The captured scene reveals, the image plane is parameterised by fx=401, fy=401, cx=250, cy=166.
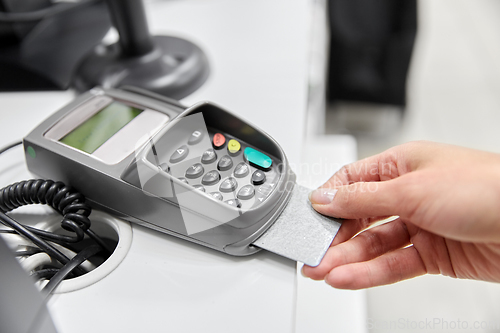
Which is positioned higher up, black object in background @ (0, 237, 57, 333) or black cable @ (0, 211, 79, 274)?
black object in background @ (0, 237, 57, 333)

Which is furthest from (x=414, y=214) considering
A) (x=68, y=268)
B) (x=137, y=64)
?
(x=137, y=64)

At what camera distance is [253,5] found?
75cm

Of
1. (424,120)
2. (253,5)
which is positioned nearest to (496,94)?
(424,120)

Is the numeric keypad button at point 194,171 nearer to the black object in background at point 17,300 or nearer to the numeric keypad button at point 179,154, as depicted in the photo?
the numeric keypad button at point 179,154

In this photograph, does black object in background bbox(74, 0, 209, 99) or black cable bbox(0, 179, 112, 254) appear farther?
black object in background bbox(74, 0, 209, 99)

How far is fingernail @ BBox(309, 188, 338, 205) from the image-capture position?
0.37 metres

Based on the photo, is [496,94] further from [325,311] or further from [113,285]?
[113,285]

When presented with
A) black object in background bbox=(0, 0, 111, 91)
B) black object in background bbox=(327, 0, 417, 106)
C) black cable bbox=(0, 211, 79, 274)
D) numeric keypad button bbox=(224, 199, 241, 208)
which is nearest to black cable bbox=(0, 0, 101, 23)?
black object in background bbox=(0, 0, 111, 91)

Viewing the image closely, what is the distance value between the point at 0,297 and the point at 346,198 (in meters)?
0.27

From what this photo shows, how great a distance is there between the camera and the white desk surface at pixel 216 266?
1.04ft

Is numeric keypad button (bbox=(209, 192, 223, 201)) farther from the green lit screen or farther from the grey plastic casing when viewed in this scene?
the green lit screen

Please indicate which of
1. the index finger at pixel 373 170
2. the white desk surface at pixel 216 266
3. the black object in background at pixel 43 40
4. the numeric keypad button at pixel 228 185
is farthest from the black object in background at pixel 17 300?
the black object in background at pixel 43 40

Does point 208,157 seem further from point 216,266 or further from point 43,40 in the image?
point 43,40

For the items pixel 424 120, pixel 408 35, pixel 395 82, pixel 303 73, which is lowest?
pixel 424 120
